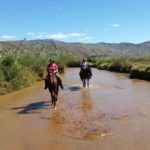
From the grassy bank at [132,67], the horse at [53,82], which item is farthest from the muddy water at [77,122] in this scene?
the grassy bank at [132,67]

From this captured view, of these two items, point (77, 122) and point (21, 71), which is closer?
point (77, 122)

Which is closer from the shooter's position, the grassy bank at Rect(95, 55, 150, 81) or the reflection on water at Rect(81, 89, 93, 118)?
the reflection on water at Rect(81, 89, 93, 118)

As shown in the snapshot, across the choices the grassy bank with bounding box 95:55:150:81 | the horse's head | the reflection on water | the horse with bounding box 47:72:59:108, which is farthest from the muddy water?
the grassy bank with bounding box 95:55:150:81

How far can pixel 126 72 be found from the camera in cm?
4556

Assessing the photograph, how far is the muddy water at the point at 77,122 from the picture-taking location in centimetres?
1134

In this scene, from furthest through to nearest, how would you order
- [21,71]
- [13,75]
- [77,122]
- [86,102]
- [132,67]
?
[132,67], [21,71], [13,75], [86,102], [77,122]

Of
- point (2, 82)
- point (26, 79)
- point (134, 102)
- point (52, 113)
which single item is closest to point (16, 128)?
point (52, 113)

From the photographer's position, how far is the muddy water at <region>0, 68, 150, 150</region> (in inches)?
447

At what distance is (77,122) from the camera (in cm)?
1429

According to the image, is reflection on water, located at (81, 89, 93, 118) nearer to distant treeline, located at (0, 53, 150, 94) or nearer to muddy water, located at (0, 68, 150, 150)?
muddy water, located at (0, 68, 150, 150)

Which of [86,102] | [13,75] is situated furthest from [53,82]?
[13,75]

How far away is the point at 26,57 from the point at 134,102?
18.3 m

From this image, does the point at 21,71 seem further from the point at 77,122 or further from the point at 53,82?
the point at 77,122

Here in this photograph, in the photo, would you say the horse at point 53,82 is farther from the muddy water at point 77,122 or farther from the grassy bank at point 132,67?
the grassy bank at point 132,67
